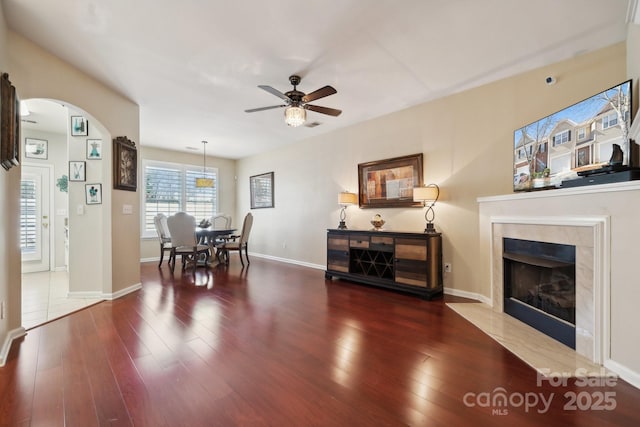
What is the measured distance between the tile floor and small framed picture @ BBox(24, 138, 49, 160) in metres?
2.35

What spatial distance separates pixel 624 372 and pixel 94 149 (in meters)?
5.62

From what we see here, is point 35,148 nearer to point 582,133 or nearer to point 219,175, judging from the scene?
point 219,175

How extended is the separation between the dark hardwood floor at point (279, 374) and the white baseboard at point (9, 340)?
0.14ft

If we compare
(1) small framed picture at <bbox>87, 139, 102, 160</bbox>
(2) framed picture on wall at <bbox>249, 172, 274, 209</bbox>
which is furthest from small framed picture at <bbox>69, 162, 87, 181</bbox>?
(2) framed picture on wall at <bbox>249, 172, 274, 209</bbox>

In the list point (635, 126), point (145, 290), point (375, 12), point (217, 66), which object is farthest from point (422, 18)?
point (145, 290)

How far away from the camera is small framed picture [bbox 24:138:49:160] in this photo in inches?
201

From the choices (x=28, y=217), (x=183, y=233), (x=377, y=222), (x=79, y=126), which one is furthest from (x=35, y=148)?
(x=377, y=222)

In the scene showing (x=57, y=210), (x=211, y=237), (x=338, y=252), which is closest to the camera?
(x=338, y=252)

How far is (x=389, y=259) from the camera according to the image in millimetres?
4031

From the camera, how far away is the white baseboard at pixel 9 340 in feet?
6.54

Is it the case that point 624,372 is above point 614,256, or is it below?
below

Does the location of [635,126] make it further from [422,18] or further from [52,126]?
[52,126]

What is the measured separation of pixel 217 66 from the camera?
9.68 feet

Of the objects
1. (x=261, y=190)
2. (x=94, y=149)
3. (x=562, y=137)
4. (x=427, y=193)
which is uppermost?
(x=94, y=149)
